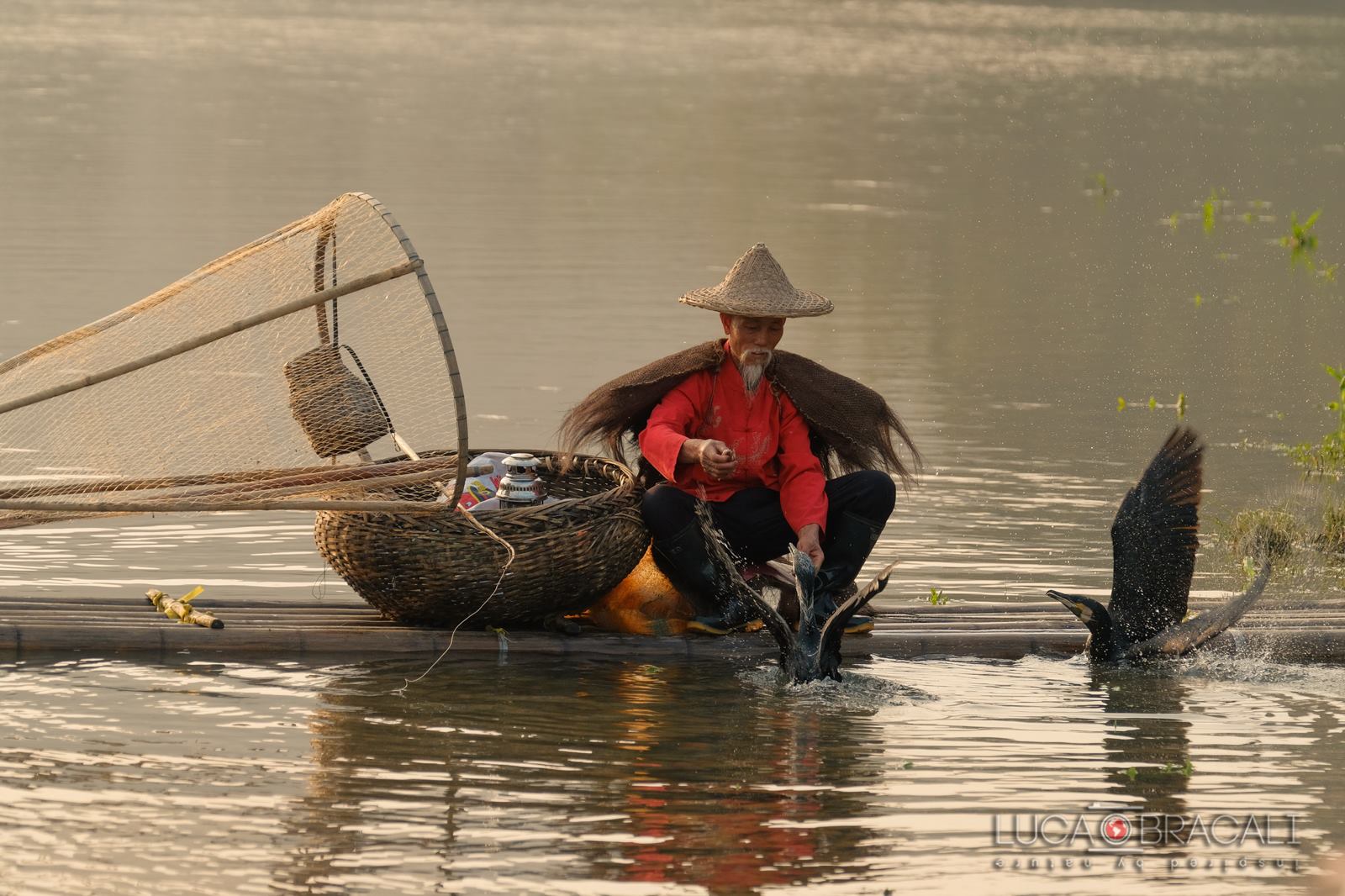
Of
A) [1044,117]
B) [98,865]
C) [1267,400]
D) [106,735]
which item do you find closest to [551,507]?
[106,735]

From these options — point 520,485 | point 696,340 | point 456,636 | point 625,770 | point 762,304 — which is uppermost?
point 696,340

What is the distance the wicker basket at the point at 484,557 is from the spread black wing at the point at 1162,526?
5.28 feet

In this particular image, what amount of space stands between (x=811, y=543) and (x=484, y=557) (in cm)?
108

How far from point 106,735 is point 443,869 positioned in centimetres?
139

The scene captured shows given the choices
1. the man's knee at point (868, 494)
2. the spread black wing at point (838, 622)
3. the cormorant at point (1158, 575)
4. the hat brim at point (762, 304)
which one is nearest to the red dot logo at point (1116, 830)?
the spread black wing at point (838, 622)

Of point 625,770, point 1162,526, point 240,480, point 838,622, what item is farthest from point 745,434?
point 240,480

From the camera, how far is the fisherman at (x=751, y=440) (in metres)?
6.77

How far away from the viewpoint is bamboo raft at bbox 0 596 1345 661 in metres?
6.59

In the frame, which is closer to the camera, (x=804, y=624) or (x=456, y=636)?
Result: (x=804, y=624)

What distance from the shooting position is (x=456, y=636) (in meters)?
6.68

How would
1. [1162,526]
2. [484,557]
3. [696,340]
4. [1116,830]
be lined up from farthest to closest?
[696,340], [1162,526], [484,557], [1116,830]

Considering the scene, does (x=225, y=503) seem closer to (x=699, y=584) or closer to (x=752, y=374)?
(x=699, y=584)

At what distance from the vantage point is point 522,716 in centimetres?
617

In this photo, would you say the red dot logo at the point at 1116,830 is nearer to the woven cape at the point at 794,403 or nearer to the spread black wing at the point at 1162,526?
the spread black wing at the point at 1162,526
